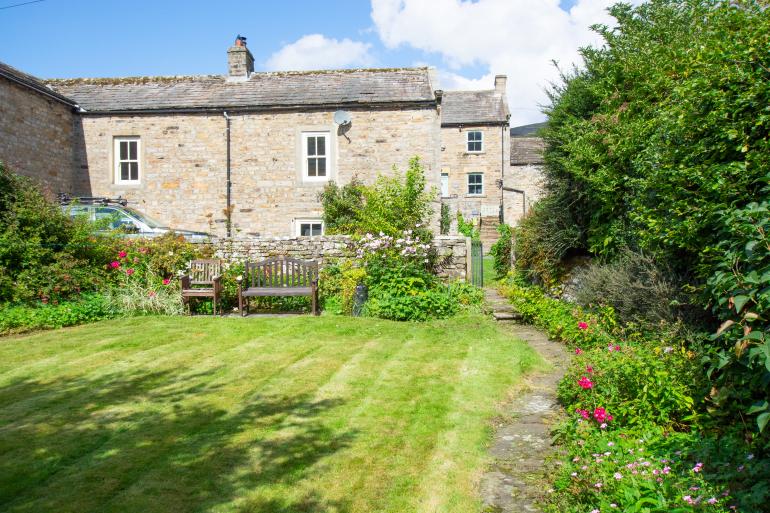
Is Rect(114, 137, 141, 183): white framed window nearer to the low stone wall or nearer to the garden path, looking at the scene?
the low stone wall

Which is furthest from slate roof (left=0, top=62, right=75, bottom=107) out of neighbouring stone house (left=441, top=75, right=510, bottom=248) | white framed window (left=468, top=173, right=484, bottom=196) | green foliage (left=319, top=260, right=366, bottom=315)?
white framed window (left=468, top=173, right=484, bottom=196)

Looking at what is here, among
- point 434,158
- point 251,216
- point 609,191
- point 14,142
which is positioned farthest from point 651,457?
point 14,142

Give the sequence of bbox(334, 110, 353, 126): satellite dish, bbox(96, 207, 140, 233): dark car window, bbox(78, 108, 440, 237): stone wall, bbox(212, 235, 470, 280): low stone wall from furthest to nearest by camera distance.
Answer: bbox(78, 108, 440, 237): stone wall → bbox(334, 110, 353, 126): satellite dish → bbox(96, 207, 140, 233): dark car window → bbox(212, 235, 470, 280): low stone wall

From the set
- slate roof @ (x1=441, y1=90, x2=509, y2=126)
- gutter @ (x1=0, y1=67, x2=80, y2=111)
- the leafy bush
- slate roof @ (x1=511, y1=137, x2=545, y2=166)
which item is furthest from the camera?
slate roof @ (x1=511, y1=137, x2=545, y2=166)

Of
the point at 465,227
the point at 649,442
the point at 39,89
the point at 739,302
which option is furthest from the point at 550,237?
the point at 465,227

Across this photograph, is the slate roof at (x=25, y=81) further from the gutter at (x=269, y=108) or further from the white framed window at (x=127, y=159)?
the white framed window at (x=127, y=159)

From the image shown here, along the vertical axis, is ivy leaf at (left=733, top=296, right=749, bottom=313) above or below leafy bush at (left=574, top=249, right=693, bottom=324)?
above

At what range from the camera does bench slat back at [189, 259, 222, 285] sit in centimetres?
1223

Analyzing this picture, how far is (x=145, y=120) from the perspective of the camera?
1877 cm

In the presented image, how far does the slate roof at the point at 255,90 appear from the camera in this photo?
60.4ft

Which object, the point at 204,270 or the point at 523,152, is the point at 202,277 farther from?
the point at 523,152

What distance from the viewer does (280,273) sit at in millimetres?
12336

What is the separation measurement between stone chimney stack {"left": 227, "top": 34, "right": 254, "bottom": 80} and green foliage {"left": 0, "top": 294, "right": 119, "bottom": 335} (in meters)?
11.7

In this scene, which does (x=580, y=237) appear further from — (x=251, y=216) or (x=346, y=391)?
(x=251, y=216)
